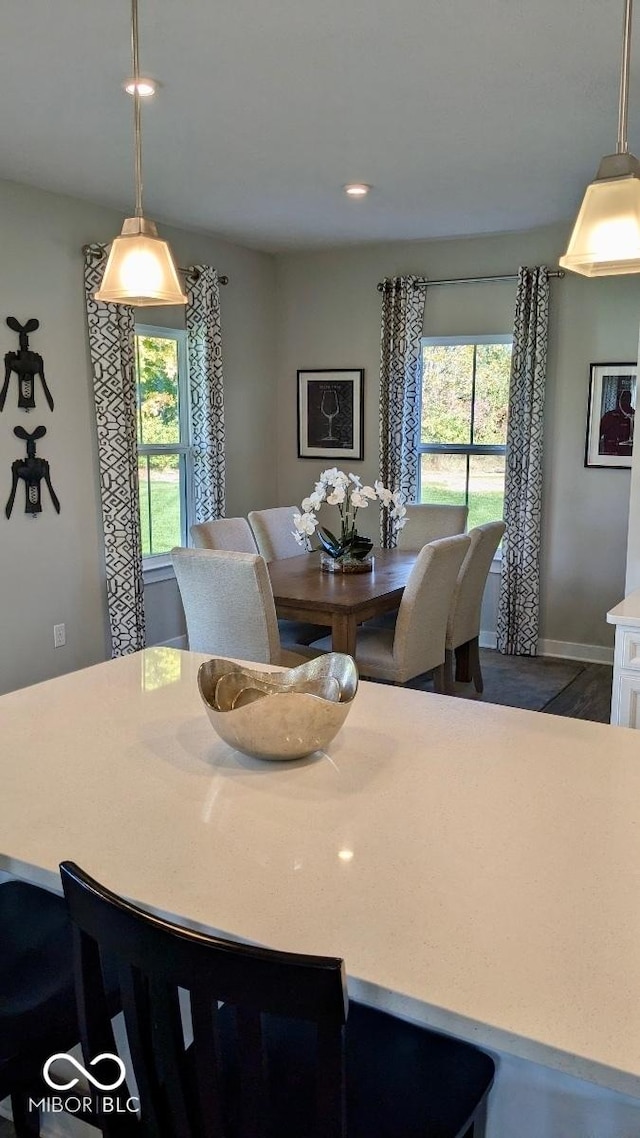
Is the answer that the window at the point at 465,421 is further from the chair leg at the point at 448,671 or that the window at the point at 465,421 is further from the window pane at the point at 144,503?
the window pane at the point at 144,503

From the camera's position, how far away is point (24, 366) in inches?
169

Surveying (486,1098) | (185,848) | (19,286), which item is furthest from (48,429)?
(486,1098)

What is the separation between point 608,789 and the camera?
1.50 meters

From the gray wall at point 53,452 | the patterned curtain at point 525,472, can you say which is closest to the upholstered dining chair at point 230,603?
the gray wall at point 53,452

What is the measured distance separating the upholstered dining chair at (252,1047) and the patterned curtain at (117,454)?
3.79 m

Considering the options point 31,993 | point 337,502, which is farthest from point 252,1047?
point 337,502

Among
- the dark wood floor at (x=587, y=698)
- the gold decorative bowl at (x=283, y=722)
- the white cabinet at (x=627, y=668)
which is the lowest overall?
the dark wood floor at (x=587, y=698)

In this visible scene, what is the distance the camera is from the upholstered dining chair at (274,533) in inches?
198

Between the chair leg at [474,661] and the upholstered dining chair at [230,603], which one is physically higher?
the upholstered dining chair at [230,603]

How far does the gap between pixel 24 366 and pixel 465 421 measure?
2.83 metres

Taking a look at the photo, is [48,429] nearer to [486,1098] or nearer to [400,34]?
[400,34]

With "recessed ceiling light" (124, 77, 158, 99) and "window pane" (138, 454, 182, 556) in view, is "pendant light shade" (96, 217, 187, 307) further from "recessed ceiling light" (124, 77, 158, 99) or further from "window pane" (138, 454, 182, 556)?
"window pane" (138, 454, 182, 556)

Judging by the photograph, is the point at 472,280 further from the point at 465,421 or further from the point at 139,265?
the point at 139,265

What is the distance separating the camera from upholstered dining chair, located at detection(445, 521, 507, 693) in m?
4.34
